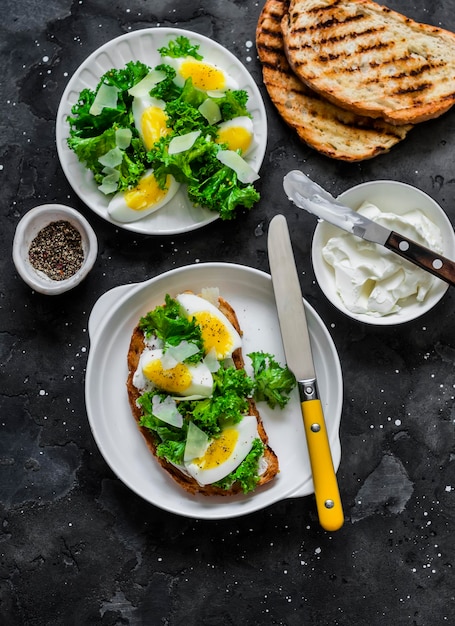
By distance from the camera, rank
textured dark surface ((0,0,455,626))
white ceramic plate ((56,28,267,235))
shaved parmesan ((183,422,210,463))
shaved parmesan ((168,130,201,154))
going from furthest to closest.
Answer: textured dark surface ((0,0,455,626))
white ceramic plate ((56,28,267,235))
shaved parmesan ((168,130,201,154))
shaved parmesan ((183,422,210,463))

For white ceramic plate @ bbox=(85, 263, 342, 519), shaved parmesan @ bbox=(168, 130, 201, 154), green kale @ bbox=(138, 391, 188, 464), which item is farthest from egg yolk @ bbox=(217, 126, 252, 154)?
green kale @ bbox=(138, 391, 188, 464)

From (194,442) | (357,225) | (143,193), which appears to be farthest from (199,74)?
(194,442)

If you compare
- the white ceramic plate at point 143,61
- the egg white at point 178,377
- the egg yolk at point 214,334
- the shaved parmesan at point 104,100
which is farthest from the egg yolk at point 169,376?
the shaved parmesan at point 104,100

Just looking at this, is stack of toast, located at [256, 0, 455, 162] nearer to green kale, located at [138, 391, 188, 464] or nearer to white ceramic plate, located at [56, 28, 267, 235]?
white ceramic plate, located at [56, 28, 267, 235]

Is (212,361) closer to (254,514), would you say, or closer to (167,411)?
(167,411)

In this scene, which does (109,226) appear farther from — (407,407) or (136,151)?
(407,407)

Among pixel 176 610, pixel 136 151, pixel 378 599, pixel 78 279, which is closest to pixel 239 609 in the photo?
pixel 176 610

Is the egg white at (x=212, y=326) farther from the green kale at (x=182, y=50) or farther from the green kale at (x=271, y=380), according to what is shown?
the green kale at (x=182, y=50)
